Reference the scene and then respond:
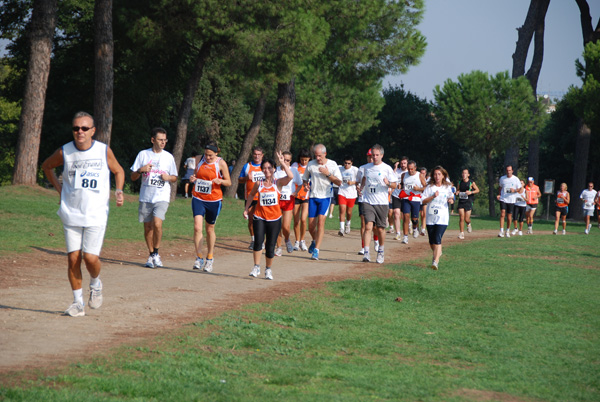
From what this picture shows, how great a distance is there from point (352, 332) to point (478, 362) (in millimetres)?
1472

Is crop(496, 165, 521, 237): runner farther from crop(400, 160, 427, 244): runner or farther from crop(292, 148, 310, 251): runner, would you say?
crop(292, 148, 310, 251): runner

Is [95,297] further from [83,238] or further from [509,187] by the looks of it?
[509,187]

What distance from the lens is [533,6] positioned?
48.5 meters

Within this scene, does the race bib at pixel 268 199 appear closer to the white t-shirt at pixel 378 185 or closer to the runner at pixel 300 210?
→ the white t-shirt at pixel 378 185

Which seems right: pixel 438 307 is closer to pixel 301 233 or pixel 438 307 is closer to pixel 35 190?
pixel 301 233

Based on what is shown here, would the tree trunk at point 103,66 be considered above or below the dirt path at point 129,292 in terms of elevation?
above

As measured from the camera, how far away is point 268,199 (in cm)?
1146

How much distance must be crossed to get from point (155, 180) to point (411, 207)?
10.6 metres

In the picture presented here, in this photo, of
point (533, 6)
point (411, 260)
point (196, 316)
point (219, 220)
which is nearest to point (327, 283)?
point (196, 316)

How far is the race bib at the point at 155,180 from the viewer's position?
12.2 metres

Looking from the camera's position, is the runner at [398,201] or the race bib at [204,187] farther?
the runner at [398,201]

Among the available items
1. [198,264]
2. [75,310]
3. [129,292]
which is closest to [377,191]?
[198,264]

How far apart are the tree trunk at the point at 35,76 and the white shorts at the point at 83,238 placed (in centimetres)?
1587

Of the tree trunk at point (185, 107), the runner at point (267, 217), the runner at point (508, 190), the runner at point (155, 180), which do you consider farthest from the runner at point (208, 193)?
the tree trunk at point (185, 107)
